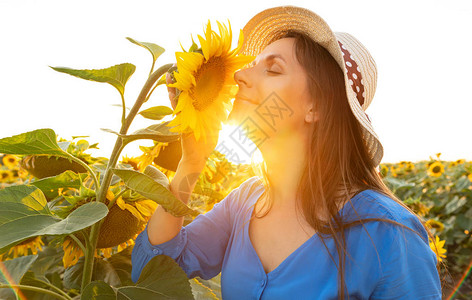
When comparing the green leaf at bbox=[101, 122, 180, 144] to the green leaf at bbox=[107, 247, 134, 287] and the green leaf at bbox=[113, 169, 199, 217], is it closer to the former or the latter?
the green leaf at bbox=[113, 169, 199, 217]

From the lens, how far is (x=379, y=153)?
54.7 inches

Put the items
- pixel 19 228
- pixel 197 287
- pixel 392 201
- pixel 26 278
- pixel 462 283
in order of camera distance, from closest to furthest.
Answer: pixel 19 228 → pixel 26 278 → pixel 392 201 → pixel 197 287 → pixel 462 283

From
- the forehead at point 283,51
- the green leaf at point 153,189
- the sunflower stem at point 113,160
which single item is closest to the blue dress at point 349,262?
the sunflower stem at point 113,160

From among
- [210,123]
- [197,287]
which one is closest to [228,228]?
[197,287]

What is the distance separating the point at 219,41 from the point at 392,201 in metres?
0.70

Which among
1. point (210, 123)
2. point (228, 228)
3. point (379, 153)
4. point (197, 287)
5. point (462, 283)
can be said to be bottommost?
point (462, 283)

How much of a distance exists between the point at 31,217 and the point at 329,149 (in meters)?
0.88

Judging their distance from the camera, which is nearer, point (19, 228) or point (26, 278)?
point (19, 228)

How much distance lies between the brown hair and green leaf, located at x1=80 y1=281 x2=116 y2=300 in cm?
60

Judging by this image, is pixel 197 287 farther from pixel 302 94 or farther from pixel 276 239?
pixel 302 94

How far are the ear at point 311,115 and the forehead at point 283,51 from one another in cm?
17

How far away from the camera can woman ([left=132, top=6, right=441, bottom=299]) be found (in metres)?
1.13

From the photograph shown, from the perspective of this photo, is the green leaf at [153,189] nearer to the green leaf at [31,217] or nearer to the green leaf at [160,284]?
the green leaf at [31,217]

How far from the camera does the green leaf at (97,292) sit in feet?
3.11
